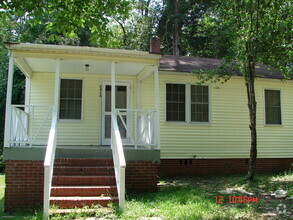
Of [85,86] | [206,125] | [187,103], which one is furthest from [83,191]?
[206,125]

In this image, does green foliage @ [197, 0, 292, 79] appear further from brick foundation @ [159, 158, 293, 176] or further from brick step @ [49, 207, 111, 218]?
brick step @ [49, 207, 111, 218]

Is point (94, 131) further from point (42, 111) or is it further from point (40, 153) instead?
point (40, 153)

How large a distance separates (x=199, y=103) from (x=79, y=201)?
617cm

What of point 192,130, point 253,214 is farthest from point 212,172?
point 253,214

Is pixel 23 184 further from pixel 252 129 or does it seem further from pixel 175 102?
pixel 252 129

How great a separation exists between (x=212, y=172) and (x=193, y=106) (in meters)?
2.48

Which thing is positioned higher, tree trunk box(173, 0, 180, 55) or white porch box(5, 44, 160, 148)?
tree trunk box(173, 0, 180, 55)

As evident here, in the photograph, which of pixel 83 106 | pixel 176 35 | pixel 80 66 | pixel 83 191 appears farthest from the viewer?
pixel 176 35

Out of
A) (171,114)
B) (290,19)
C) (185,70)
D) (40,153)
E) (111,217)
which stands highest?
(290,19)

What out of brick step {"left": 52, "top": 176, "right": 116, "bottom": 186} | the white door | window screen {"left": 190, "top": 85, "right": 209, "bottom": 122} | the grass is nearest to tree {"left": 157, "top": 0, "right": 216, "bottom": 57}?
window screen {"left": 190, "top": 85, "right": 209, "bottom": 122}

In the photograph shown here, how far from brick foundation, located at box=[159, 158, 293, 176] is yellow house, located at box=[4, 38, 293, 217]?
0.12 ft

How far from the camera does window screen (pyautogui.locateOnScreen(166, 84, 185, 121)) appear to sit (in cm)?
1051

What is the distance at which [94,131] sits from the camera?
9688 millimetres

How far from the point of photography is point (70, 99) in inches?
384
